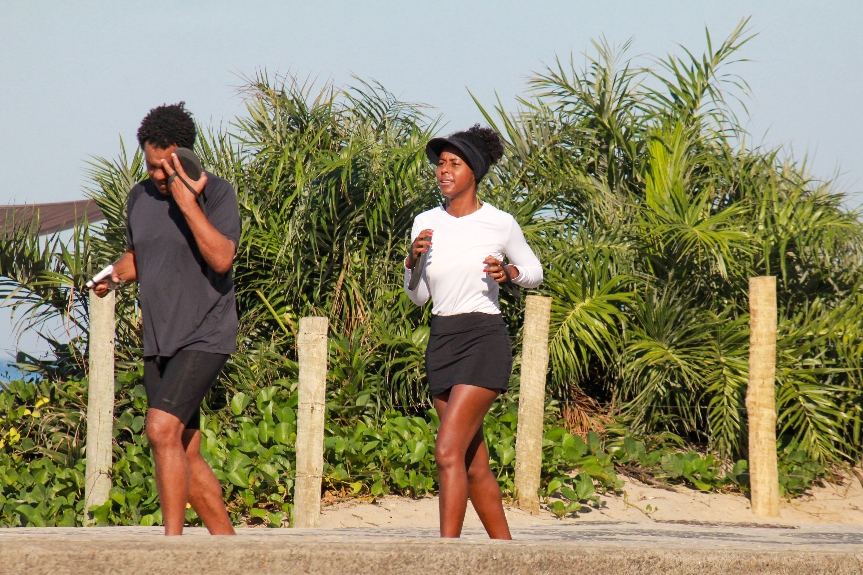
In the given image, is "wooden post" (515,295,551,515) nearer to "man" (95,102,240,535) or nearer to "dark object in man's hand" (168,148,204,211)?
"man" (95,102,240,535)

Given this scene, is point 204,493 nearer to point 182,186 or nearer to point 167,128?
point 182,186

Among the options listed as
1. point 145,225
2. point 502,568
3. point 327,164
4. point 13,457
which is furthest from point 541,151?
point 502,568

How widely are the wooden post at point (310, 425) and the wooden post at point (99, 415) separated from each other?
1113 mm

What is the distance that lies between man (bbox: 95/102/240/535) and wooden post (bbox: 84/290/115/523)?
7.51ft

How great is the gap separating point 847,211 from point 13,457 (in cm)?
662

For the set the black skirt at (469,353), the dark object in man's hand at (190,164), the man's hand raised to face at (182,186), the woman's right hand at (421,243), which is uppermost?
the dark object in man's hand at (190,164)

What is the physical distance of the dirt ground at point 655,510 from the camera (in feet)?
19.3

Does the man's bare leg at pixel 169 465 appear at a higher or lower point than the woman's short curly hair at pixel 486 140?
lower

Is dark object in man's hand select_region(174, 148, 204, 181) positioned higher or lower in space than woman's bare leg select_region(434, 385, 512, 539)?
higher

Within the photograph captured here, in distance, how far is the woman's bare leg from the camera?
11.4 feet

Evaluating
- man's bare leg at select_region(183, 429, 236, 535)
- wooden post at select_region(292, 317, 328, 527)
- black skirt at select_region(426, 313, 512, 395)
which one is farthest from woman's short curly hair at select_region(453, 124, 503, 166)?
wooden post at select_region(292, 317, 328, 527)

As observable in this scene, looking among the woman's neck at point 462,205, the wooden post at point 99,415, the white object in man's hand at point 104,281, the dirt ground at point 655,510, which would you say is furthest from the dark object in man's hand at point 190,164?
the dirt ground at point 655,510

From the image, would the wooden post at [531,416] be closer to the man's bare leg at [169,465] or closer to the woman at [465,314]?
the woman at [465,314]

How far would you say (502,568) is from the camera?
2658mm
